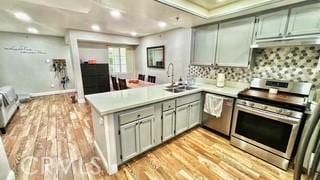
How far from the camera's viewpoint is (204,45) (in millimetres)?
3172

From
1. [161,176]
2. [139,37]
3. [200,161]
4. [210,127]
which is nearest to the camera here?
[161,176]

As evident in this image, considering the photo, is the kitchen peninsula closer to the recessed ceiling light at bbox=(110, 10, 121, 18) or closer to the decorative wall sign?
the recessed ceiling light at bbox=(110, 10, 121, 18)

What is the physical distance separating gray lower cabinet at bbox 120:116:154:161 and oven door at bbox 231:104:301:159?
1.49 metres

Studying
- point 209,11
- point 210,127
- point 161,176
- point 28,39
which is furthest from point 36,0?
point 28,39

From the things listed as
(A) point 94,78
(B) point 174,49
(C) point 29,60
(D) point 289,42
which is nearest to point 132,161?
(D) point 289,42

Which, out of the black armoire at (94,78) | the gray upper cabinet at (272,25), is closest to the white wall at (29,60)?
the black armoire at (94,78)

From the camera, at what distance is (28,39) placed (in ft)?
18.4

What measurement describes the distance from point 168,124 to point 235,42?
6.42ft

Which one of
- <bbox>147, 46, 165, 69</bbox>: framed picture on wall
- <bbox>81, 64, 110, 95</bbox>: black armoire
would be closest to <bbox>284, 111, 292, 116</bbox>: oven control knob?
<bbox>147, 46, 165, 69</bbox>: framed picture on wall

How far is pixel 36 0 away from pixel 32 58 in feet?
15.2

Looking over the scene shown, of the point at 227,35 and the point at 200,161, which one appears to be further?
the point at 227,35

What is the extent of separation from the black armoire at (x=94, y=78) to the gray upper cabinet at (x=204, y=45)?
364cm

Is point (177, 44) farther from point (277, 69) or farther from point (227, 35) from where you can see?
point (277, 69)

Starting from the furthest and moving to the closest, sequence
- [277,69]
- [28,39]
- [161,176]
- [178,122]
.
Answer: [28,39] < [178,122] < [277,69] < [161,176]
